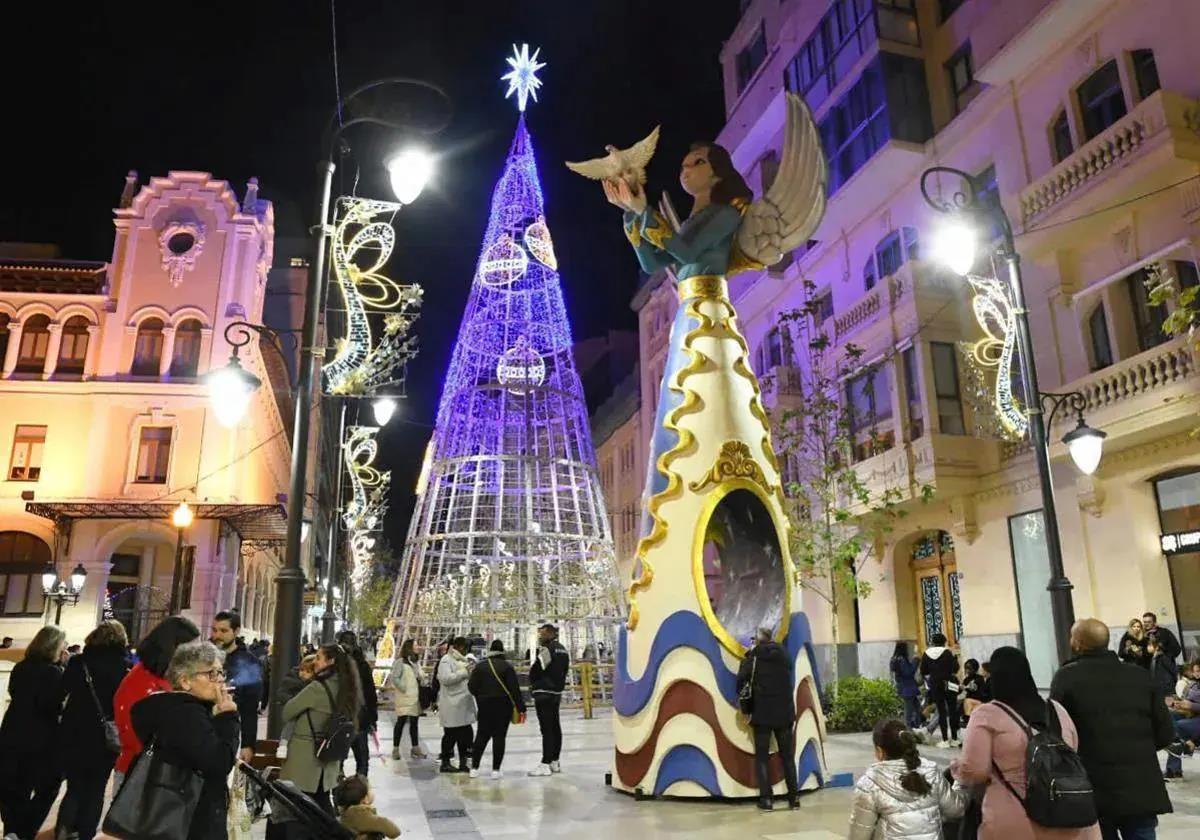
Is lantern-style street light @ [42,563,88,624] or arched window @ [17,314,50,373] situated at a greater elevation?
arched window @ [17,314,50,373]

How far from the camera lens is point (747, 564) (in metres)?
11.6

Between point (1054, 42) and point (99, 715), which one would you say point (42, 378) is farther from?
point (1054, 42)

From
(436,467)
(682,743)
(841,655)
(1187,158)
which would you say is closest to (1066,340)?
(1187,158)

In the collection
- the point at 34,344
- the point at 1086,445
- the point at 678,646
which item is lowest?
the point at 678,646

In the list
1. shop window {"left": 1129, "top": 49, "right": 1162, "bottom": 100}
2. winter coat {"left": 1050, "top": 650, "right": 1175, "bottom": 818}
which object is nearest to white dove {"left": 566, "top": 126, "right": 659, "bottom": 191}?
winter coat {"left": 1050, "top": 650, "right": 1175, "bottom": 818}

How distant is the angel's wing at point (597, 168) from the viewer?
11562mm

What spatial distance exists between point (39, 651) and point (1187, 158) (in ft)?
54.8

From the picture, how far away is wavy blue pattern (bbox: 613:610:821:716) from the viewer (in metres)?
9.64

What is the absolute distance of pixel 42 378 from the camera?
94.5ft

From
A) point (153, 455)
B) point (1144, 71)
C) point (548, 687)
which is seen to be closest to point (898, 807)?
point (548, 687)

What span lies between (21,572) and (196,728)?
27.8 meters

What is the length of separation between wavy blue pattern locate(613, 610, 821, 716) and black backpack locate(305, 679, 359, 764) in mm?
3873

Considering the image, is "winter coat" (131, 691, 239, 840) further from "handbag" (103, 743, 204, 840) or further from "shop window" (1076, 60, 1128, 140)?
"shop window" (1076, 60, 1128, 140)

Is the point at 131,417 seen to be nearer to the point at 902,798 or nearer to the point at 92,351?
the point at 92,351
